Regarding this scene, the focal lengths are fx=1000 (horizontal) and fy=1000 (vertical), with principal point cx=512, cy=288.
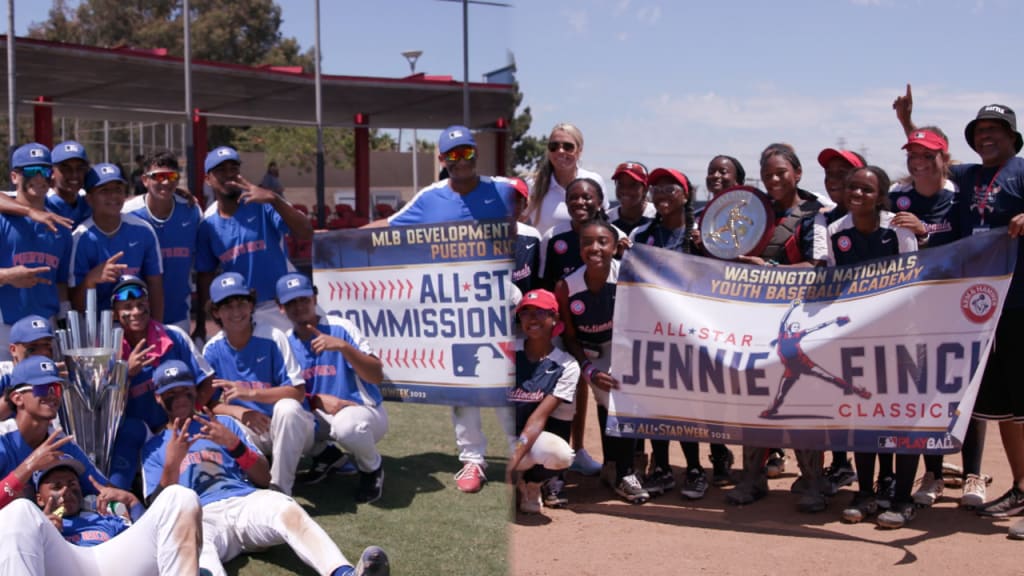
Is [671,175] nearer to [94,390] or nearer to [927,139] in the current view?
[927,139]

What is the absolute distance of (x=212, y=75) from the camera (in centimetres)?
1606

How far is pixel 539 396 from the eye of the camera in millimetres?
5516

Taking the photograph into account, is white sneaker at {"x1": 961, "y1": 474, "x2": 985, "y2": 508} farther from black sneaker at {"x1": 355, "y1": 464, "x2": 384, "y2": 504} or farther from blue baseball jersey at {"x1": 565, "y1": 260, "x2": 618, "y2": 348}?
black sneaker at {"x1": 355, "y1": 464, "x2": 384, "y2": 504}

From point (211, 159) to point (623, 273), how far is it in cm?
248

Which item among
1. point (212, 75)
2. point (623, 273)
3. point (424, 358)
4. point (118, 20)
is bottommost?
point (424, 358)

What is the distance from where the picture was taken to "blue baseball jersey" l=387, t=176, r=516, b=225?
5.68 metres

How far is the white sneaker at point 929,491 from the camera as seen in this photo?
573cm

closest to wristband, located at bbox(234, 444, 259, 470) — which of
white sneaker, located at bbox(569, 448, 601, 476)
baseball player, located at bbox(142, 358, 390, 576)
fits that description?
baseball player, located at bbox(142, 358, 390, 576)

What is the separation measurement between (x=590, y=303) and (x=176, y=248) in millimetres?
2466

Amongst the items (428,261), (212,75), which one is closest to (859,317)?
(428,261)

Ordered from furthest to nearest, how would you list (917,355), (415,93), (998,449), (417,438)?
(415,93) → (998,449) → (417,438) → (917,355)

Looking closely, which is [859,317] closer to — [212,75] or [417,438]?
[417,438]

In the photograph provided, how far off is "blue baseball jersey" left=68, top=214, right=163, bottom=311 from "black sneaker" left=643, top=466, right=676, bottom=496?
3.11m

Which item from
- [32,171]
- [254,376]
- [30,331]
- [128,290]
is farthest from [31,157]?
[254,376]
